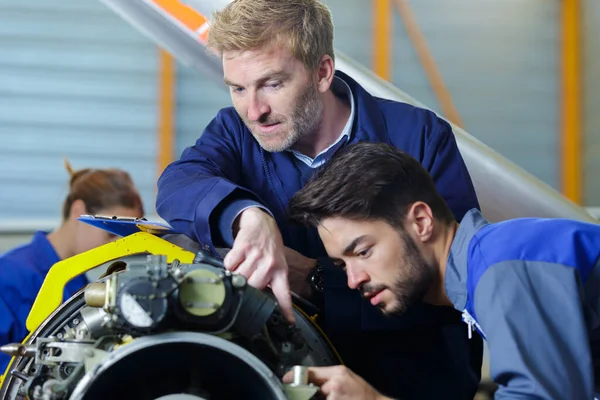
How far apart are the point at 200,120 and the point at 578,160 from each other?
2.49 metres

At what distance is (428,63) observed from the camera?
5.17m

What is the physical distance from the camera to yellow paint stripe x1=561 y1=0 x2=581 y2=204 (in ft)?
17.2

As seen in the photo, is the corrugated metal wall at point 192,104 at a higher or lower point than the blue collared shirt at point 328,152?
lower

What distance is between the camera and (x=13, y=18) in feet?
16.0

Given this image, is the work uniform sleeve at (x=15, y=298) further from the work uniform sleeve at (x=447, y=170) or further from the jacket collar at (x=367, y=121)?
the work uniform sleeve at (x=447, y=170)

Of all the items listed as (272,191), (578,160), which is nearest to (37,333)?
(272,191)

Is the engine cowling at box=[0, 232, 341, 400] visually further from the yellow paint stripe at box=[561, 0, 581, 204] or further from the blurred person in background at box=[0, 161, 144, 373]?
the yellow paint stripe at box=[561, 0, 581, 204]

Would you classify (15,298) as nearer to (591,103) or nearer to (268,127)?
(268,127)

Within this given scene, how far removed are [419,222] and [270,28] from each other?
19.4 inches

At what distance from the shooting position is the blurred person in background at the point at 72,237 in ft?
7.57

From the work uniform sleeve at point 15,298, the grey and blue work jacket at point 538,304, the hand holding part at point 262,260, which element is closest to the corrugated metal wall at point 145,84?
the work uniform sleeve at point 15,298

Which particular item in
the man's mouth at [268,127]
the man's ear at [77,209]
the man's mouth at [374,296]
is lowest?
the man's ear at [77,209]

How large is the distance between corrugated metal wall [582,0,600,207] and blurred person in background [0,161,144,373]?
11.3 ft

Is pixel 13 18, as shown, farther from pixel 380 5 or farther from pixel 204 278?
pixel 204 278
